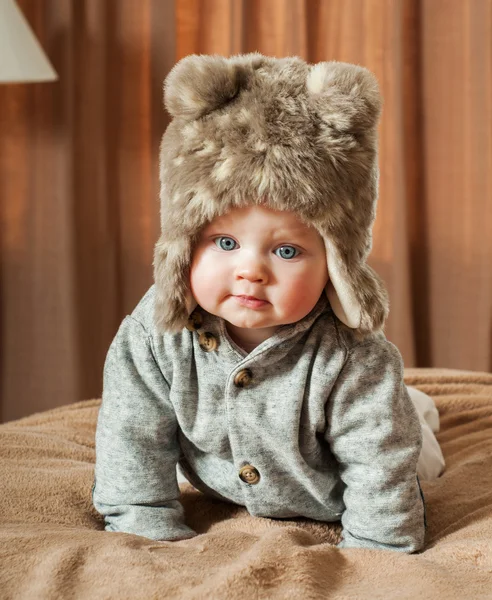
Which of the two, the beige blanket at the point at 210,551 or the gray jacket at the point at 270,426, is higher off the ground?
the gray jacket at the point at 270,426

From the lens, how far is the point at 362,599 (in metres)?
0.90

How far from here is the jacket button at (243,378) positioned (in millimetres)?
1166

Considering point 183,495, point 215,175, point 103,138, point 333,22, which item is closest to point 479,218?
point 333,22

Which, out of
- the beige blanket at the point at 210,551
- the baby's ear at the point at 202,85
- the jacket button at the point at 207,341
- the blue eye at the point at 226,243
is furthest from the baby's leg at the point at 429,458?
the baby's ear at the point at 202,85

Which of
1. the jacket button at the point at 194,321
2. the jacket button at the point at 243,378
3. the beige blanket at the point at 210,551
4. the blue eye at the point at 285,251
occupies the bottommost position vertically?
the beige blanket at the point at 210,551

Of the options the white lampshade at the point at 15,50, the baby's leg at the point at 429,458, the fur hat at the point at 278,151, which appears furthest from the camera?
the white lampshade at the point at 15,50

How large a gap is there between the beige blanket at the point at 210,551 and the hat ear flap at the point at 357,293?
0.29 m

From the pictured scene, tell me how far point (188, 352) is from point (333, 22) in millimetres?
1995

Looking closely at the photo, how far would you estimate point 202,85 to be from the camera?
1.04m

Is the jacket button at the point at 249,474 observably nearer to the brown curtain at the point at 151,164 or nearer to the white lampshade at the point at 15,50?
the white lampshade at the point at 15,50

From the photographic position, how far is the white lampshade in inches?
87.5

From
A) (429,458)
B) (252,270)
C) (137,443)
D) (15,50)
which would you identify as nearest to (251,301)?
(252,270)

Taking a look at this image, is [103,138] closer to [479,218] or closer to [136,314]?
[479,218]

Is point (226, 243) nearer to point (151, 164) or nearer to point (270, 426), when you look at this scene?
point (270, 426)
